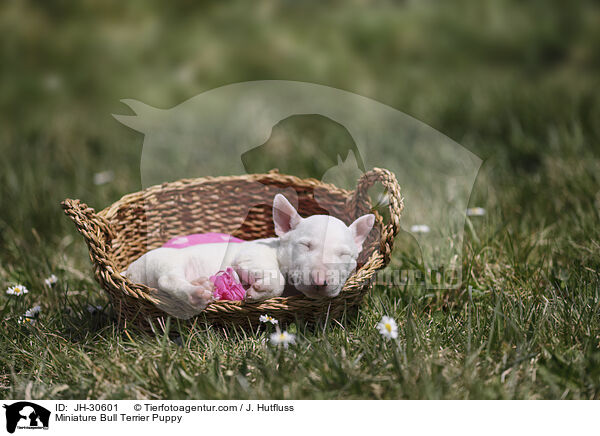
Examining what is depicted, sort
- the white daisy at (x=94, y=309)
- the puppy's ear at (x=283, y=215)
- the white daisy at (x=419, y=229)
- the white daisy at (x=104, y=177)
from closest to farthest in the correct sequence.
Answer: the puppy's ear at (x=283, y=215) → the white daisy at (x=94, y=309) → the white daisy at (x=419, y=229) → the white daisy at (x=104, y=177)

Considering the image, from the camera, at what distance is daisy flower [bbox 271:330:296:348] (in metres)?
1.82

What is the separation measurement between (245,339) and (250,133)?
2341 millimetres

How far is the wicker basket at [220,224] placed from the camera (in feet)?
6.34

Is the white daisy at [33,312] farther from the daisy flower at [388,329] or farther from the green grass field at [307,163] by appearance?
the daisy flower at [388,329]

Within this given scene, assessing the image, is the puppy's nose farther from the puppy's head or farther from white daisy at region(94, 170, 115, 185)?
white daisy at region(94, 170, 115, 185)

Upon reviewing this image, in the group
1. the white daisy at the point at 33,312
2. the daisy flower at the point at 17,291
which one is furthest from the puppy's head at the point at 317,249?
the daisy flower at the point at 17,291

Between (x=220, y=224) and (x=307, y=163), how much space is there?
3.73 ft

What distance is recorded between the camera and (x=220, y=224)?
2764 mm

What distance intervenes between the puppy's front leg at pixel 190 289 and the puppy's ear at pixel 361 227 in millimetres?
661

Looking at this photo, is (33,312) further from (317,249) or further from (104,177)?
(104,177)

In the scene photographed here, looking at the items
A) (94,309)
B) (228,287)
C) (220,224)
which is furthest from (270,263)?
(94,309)

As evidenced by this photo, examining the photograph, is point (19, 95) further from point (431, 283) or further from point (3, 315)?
point (431, 283)

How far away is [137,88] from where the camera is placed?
198 inches

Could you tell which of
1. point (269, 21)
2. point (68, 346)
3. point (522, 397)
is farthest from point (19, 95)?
A: point (522, 397)
